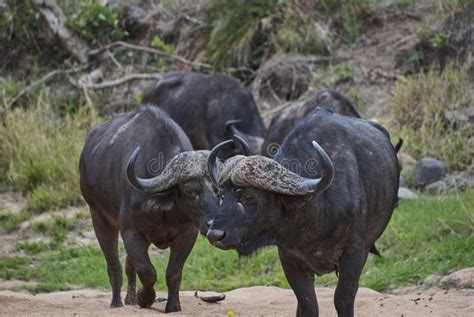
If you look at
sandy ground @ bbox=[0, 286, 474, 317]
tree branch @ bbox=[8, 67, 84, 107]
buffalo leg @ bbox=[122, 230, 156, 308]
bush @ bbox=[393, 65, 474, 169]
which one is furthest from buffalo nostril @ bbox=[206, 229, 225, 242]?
tree branch @ bbox=[8, 67, 84, 107]

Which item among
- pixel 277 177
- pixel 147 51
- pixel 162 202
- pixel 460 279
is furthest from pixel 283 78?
pixel 277 177

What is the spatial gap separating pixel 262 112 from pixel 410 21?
357 centimetres

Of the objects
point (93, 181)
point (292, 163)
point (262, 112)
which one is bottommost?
point (262, 112)

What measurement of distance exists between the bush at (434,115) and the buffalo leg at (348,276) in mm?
8329

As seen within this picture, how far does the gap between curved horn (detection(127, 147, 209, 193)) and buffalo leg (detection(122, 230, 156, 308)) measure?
52 cm

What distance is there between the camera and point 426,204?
13.5m

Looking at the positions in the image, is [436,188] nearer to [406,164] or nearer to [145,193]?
[406,164]

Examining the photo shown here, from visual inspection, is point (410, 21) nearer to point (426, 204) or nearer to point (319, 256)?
point (426, 204)

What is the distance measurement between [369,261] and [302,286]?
438 cm

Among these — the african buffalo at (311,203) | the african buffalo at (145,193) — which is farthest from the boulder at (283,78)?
the african buffalo at (311,203)

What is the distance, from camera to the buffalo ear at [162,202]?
28.3 ft

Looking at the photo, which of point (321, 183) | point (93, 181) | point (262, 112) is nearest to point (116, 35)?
point (262, 112)

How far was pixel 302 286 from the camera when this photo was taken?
7.58 m

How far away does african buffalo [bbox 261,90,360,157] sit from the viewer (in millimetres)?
14414
